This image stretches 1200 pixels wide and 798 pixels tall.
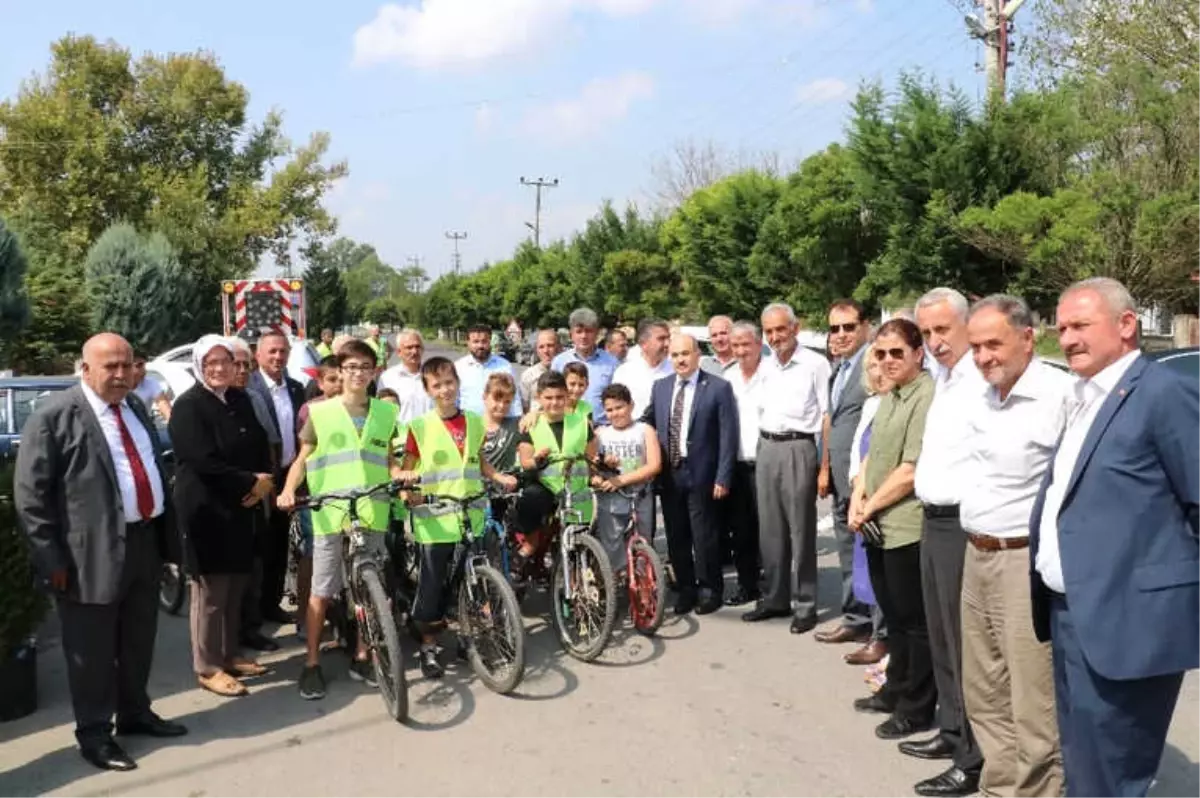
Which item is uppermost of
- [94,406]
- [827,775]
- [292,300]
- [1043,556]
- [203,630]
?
[292,300]

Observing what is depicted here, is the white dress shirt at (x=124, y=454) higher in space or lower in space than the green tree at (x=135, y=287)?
lower

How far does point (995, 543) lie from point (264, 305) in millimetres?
14804

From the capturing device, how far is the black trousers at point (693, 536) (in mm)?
6656

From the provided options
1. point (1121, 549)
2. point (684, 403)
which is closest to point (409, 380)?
point (684, 403)

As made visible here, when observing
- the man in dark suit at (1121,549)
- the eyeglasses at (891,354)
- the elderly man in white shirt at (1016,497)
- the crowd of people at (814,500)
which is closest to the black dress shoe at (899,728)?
the crowd of people at (814,500)

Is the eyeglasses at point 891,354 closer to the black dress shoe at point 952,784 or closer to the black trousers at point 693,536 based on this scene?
the black dress shoe at point 952,784

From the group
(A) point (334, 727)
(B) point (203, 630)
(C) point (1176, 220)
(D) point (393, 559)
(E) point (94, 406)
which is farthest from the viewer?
(C) point (1176, 220)

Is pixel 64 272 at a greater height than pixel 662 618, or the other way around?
pixel 64 272

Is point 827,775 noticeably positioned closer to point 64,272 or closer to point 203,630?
point 203,630

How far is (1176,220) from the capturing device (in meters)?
13.9

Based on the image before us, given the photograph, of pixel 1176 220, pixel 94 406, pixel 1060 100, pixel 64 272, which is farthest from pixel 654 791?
pixel 64 272

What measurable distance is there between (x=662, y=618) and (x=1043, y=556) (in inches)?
Answer: 130

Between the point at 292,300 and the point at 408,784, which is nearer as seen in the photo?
the point at 408,784

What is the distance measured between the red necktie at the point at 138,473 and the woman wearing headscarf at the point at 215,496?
465 mm
